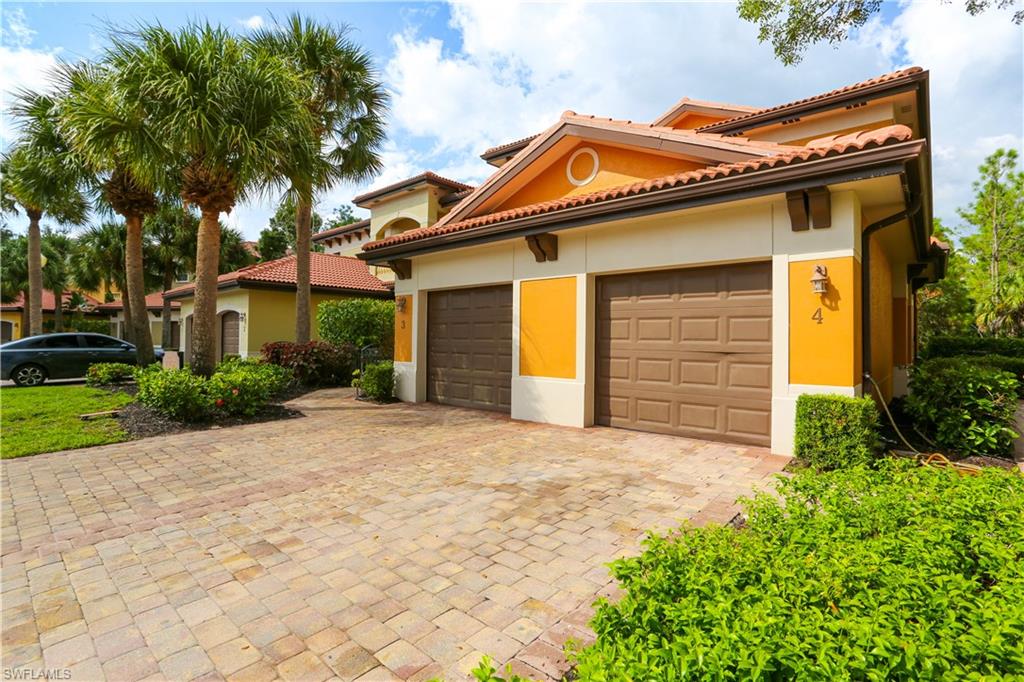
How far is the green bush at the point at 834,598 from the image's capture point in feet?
4.32

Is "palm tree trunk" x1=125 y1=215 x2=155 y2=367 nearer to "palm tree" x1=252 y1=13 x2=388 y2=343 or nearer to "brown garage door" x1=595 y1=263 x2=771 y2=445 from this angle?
"palm tree" x1=252 y1=13 x2=388 y2=343

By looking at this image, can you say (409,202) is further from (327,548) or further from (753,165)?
(327,548)

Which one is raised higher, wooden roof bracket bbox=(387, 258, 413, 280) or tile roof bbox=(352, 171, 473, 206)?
A: tile roof bbox=(352, 171, 473, 206)

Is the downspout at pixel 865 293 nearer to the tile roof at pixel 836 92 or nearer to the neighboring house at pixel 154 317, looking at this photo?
the tile roof at pixel 836 92

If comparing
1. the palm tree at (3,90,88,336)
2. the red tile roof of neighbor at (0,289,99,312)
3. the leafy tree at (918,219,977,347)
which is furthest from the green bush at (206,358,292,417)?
the red tile roof of neighbor at (0,289,99,312)

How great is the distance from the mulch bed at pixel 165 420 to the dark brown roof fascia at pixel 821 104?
38.1 ft

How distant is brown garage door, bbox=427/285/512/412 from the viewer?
32.8ft

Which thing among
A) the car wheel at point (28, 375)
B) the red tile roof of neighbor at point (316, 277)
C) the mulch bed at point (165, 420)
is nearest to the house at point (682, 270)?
the mulch bed at point (165, 420)

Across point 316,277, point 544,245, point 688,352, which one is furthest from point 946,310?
point 316,277

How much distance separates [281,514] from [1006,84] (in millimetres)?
17229

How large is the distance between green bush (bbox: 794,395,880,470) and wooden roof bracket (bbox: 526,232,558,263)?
4752 millimetres

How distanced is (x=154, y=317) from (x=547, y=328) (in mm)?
34313

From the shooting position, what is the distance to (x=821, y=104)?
Answer: 10031 mm

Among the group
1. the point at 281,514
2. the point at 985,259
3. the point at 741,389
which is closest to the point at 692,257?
the point at 741,389
